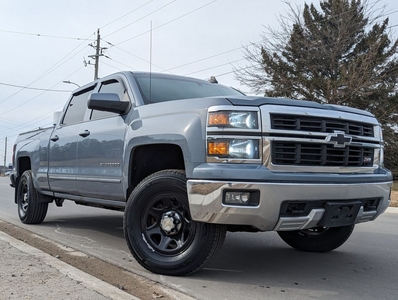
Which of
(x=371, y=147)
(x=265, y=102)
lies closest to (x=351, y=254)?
(x=371, y=147)

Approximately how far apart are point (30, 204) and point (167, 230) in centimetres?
391

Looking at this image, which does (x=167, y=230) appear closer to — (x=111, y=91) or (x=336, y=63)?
(x=111, y=91)

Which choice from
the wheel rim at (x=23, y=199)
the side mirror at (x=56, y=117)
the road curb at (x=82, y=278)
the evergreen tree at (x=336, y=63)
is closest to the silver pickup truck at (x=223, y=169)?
the road curb at (x=82, y=278)

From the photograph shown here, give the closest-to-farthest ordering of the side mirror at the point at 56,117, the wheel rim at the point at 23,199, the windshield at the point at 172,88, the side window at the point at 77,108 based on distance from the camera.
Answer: the windshield at the point at 172,88 → the side window at the point at 77,108 → the side mirror at the point at 56,117 → the wheel rim at the point at 23,199

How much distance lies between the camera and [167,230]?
166 inches

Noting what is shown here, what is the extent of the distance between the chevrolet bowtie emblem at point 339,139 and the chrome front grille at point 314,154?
A: 0.15 ft

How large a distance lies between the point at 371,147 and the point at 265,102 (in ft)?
4.11

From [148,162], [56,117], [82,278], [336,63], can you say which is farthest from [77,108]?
[336,63]

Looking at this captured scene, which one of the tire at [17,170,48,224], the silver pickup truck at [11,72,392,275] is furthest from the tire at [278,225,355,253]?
the tire at [17,170,48,224]

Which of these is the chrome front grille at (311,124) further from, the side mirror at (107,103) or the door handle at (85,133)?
the door handle at (85,133)

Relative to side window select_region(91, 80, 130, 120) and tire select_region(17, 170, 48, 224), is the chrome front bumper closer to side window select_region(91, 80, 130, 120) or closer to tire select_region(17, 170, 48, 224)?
side window select_region(91, 80, 130, 120)

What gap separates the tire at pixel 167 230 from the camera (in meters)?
→ 4.02

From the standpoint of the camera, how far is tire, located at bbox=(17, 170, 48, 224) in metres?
7.35

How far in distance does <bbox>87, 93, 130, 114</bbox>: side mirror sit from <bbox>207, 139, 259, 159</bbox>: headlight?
59.7 inches
